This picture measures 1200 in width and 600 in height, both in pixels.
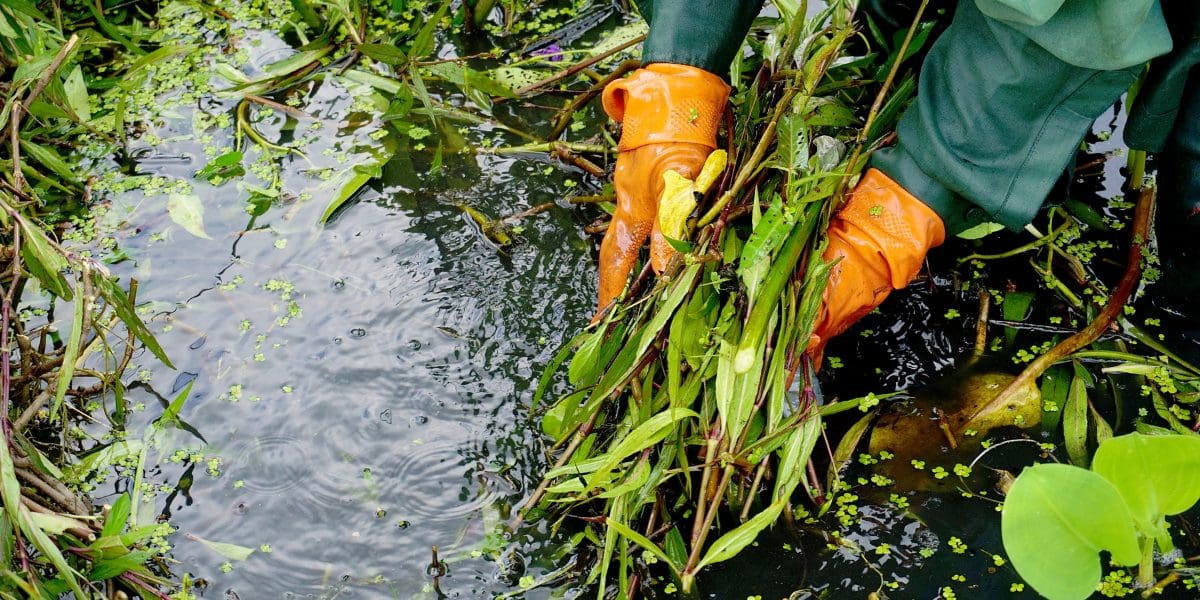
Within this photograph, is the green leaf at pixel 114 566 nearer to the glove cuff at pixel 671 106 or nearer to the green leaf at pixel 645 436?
the green leaf at pixel 645 436

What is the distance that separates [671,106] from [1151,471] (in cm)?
114

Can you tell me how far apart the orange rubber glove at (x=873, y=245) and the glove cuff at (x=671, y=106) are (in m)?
0.36

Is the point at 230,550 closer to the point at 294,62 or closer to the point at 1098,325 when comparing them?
the point at 294,62

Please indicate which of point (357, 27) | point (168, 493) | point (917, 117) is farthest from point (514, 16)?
point (168, 493)

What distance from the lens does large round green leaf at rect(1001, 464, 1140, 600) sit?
1.41 meters

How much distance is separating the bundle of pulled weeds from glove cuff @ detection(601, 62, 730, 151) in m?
0.14

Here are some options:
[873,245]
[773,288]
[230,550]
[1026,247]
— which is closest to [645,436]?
[773,288]

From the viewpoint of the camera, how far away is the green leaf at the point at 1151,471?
1.44 metres

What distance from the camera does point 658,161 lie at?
209 centimetres

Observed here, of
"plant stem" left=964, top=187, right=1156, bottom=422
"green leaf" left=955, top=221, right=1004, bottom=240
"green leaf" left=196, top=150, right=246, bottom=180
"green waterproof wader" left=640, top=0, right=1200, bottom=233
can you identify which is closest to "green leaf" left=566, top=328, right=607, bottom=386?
"green waterproof wader" left=640, top=0, right=1200, bottom=233

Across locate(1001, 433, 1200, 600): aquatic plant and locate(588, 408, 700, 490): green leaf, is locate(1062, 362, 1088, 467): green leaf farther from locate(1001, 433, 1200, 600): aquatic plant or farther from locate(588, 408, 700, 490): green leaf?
locate(588, 408, 700, 490): green leaf

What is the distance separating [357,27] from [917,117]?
1700 mm

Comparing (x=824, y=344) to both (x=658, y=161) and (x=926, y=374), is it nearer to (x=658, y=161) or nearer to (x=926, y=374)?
(x=926, y=374)

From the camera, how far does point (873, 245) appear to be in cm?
194
